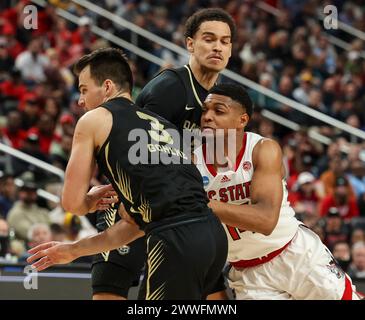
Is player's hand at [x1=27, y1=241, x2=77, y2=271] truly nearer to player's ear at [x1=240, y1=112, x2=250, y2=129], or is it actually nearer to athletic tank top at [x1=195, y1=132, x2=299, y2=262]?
athletic tank top at [x1=195, y1=132, x2=299, y2=262]

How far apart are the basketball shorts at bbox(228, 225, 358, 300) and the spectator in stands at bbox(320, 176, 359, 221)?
4744mm

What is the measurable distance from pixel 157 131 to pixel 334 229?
4.78m

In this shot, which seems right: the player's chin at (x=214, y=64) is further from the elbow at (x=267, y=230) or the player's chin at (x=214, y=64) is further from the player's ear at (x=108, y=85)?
the elbow at (x=267, y=230)

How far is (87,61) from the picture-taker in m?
4.41

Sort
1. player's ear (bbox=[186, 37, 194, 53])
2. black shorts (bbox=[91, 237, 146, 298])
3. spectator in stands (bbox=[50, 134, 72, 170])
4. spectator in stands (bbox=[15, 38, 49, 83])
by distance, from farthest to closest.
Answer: spectator in stands (bbox=[15, 38, 49, 83])
spectator in stands (bbox=[50, 134, 72, 170])
player's ear (bbox=[186, 37, 194, 53])
black shorts (bbox=[91, 237, 146, 298])

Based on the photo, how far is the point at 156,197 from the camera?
406 centimetres

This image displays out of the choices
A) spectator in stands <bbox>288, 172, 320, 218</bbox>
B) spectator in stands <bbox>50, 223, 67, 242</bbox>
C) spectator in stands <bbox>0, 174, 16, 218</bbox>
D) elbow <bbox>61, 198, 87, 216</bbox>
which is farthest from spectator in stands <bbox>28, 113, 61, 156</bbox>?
elbow <bbox>61, 198, 87, 216</bbox>

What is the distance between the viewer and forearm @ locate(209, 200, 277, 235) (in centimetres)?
440

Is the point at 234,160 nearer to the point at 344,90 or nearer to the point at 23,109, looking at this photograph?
the point at 23,109

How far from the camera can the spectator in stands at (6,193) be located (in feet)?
28.0

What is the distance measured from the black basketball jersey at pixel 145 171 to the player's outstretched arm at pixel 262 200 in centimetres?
24

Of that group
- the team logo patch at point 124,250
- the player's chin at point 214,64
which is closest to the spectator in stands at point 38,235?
the team logo patch at point 124,250
